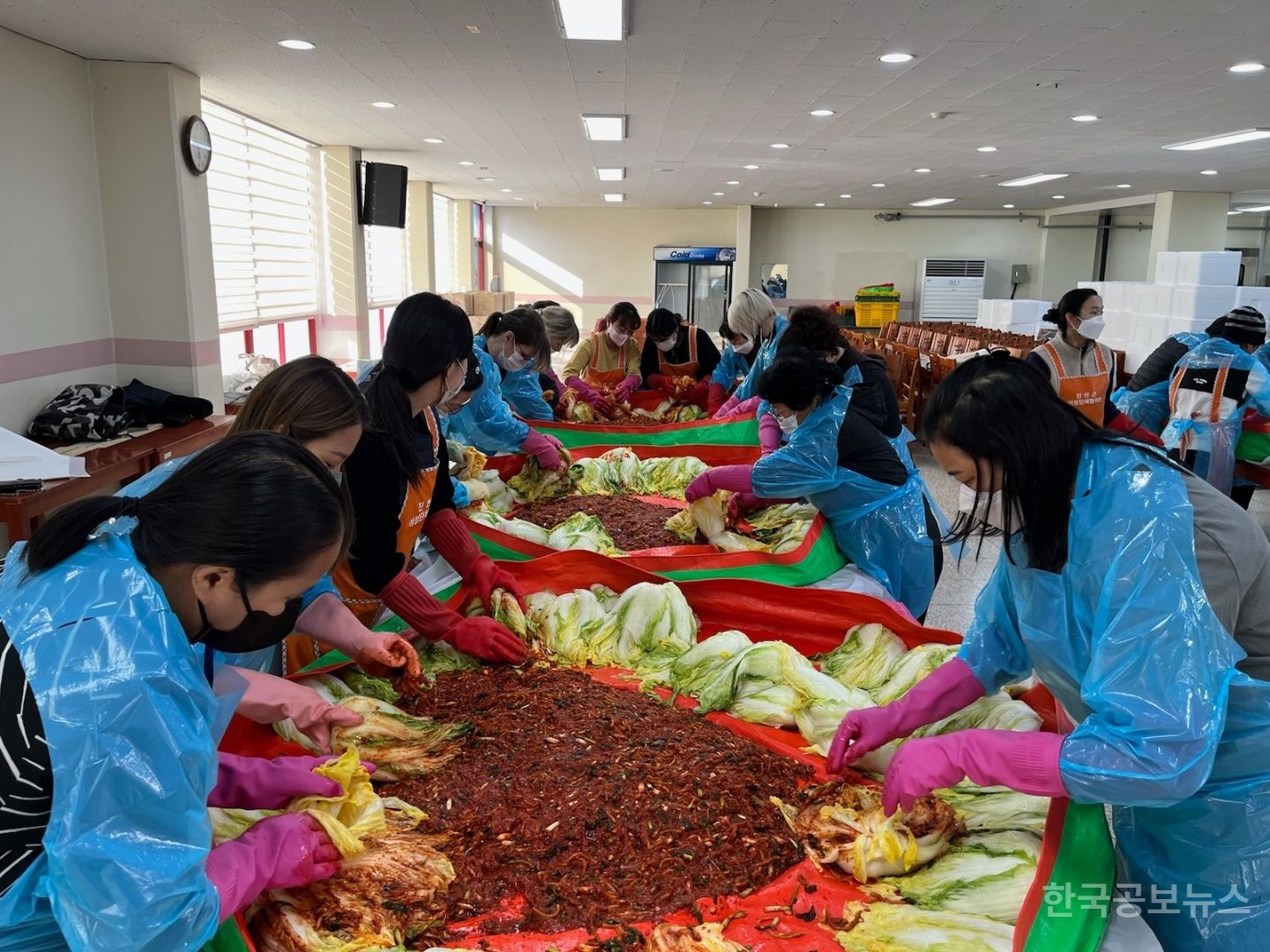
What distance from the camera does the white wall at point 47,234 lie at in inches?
195

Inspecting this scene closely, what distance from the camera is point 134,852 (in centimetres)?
100

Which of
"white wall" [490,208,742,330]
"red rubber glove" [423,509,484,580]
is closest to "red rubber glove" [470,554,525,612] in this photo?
"red rubber glove" [423,509,484,580]

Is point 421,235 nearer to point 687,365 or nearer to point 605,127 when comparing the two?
point 605,127

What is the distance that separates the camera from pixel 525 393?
5055 mm

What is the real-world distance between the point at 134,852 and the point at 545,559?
1.64 metres

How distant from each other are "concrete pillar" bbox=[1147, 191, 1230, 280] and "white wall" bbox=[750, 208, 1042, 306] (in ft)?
18.9

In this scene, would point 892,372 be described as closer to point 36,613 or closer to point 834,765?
point 834,765

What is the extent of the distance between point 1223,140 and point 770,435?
7562 mm

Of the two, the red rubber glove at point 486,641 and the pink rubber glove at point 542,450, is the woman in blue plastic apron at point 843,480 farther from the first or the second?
the red rubber glove at point 486,641

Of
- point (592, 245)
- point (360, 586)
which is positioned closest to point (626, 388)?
point (360, 586)

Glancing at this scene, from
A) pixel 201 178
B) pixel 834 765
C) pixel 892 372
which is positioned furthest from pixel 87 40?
pixel 892 372

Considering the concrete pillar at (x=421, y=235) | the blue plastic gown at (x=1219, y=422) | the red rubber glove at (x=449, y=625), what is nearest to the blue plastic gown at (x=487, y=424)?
the red rubber glove at (x=449, y=625)

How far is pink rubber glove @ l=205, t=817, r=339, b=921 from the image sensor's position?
47.3 inches

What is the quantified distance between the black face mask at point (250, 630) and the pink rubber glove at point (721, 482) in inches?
91.7
